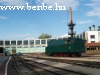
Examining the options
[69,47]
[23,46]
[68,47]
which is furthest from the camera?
[23,46]

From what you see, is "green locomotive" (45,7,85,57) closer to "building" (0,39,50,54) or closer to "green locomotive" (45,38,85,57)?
"green locomotive" (45,38,85,57)

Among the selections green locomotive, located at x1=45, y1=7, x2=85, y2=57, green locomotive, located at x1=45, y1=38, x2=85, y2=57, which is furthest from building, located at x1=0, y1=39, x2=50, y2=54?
green locomotive, located at x1=45, y1=38, x2=85, y2=57

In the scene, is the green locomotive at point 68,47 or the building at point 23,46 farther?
the building at point 23,46

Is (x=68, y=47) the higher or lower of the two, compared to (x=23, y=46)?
lower

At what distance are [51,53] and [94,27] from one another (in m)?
78.5

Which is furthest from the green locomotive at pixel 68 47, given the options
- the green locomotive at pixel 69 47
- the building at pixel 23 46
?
the building at pixel 23 46

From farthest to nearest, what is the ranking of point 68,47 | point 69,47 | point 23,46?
point 23,46
point 68,47
point 69,47

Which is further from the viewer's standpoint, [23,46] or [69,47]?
[23,46]

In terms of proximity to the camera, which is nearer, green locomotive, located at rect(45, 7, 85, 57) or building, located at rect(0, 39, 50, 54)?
green locomotive, located at rect(45, 7, 85, 57)

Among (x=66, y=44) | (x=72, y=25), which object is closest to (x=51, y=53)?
(x=66, y=44)

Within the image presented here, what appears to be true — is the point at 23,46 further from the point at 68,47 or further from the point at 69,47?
the point at 69,47

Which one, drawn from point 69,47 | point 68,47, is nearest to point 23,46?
point 68,47

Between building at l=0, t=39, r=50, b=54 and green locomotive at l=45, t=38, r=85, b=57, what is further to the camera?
building at l=0, t=39, r=50, b=54

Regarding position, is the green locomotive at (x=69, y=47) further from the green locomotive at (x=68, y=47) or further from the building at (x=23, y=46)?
the building at (x=23, y=46)
